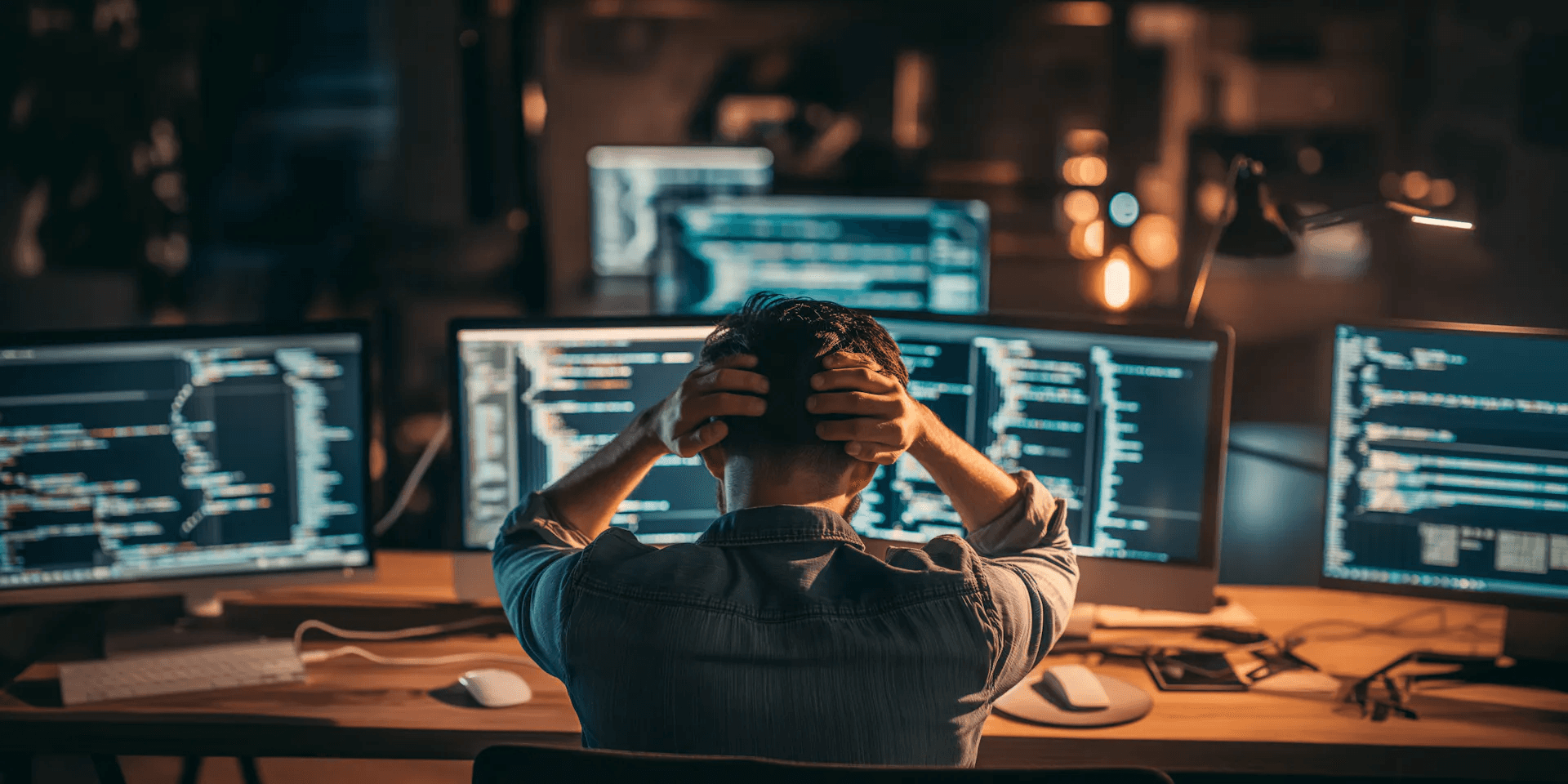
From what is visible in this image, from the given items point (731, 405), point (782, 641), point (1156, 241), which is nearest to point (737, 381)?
point (731, 405)

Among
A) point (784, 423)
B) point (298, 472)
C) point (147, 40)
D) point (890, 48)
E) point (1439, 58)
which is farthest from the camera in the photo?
point (890, 48)

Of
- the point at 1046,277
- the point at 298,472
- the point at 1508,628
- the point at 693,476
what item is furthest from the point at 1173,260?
the point at 298,472

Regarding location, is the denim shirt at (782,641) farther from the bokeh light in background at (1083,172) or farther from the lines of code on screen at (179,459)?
the bokeh light in background at (1083,172)

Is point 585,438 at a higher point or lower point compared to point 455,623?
higher

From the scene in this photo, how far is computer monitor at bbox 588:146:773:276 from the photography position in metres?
4.59

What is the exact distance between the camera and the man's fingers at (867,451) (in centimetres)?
117

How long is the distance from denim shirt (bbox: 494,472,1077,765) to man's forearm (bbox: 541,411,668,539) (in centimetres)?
24

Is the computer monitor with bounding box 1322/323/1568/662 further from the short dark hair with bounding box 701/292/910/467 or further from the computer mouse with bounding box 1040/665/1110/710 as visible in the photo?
the short dark hair with bounding box 701/292/910/467

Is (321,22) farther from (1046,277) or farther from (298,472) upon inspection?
(298,472)

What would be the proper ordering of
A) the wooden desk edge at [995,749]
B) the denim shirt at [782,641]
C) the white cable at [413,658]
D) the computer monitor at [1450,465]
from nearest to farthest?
the denim shirt at [782,641] → the wooden desk edge at [995,749] → the computer monitor at [1450,465] → the white cable at [413,658]

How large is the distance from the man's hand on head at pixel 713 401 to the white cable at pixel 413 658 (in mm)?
624

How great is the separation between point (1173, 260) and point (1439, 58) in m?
1.29

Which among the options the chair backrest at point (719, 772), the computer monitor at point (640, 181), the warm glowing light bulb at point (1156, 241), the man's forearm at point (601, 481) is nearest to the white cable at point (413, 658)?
the man's forearm at point (601, 481)

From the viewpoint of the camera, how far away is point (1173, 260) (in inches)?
209
